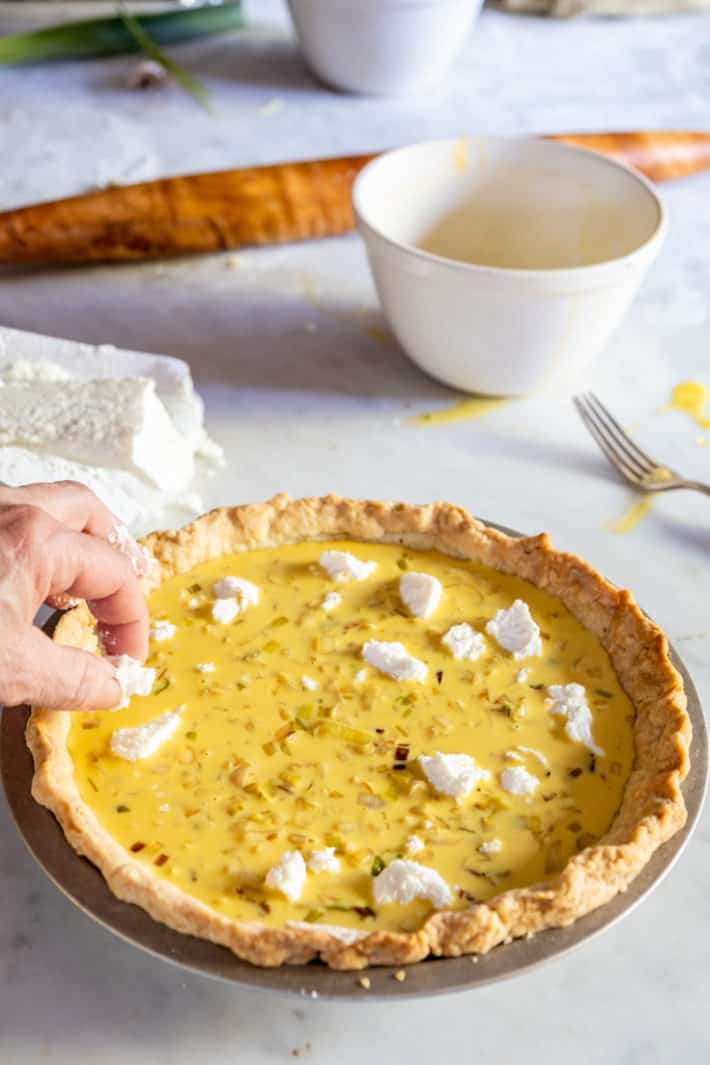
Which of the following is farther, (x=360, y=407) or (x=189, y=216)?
(x=189, y=216)

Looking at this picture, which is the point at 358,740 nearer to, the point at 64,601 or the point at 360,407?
the point at 64,601

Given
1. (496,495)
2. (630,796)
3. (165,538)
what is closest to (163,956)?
(630,796)

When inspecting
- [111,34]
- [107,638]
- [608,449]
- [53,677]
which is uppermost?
[53,677]

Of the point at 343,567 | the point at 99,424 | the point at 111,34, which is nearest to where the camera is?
the point at 343,567

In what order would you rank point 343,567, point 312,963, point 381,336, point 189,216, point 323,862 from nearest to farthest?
point 312,963 < point 323,862 < point 343,567 < point 381,336 < point 189,216

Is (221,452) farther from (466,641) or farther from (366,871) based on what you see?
(366,871)

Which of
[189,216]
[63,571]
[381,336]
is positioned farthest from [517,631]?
[189,216]
